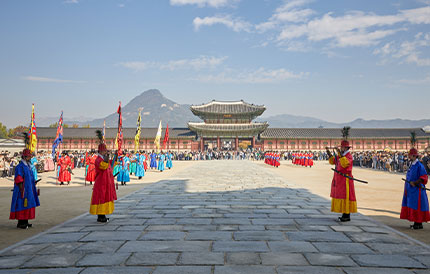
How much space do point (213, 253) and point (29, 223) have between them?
437 cm

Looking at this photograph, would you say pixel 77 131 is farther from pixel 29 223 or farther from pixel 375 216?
pixel 375 216

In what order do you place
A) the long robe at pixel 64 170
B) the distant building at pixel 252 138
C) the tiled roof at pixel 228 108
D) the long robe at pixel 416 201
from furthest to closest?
the tiled roof at pixel 228 108, the distant building at pixel 252 138, the long robe at pixel 64 170, the long robe at pixel 416 201

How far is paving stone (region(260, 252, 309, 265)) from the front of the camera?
12.6 feet

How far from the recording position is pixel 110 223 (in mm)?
6152

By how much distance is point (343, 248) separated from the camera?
4.48 meters

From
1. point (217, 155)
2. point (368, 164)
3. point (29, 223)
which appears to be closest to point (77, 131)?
point (217, 155)

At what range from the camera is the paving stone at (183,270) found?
3.53 meters

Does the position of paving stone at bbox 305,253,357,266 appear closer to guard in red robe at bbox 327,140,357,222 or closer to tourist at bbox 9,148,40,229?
guard in red robe at bbox 327,140,357,222

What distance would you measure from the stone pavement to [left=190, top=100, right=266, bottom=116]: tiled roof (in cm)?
4069

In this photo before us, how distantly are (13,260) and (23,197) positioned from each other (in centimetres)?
239

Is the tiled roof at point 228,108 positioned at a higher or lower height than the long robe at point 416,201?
higher

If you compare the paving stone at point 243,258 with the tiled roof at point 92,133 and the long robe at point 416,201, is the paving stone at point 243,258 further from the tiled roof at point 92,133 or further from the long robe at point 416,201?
the tiled roof at point 92,133

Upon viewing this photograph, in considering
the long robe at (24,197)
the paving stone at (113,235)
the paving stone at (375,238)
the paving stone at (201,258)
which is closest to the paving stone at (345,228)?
the paving stone at (375,238)

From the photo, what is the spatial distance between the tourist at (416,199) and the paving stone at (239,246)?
10.8 ft
